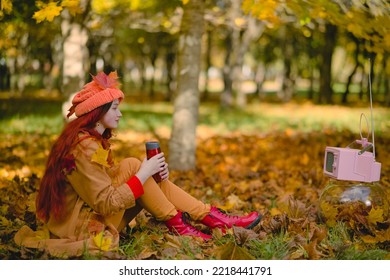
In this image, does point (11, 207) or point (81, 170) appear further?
point (11, 207)

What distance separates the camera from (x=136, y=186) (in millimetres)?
3672

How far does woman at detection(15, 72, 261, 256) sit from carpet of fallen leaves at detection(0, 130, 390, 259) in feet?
0.54

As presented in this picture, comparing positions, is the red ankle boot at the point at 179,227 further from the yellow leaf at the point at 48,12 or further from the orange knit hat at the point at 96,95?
the yellow leaf at the point at 48,12

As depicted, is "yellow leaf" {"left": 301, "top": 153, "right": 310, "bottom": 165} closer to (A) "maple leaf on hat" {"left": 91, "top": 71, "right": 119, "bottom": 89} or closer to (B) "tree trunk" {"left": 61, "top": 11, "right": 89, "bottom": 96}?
(B) "tree trunk" {"left": 61, "top": 11, "right": 89, "bottom": 96}

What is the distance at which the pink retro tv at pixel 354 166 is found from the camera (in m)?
4.24

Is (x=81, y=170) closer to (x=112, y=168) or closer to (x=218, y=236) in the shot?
(x=112, y=168)

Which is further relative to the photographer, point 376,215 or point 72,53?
point 72,53

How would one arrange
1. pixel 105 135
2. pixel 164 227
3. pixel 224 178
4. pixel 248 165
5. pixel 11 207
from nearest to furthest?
pixel 105 135, pixel 164 227, pixel 11 207, pixel 224 178, pixel 248 165

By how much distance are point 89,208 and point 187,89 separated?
3235 millimetres

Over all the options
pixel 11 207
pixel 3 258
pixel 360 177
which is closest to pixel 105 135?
pixel 3 258

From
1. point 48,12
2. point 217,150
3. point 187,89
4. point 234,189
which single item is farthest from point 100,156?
point 217,150

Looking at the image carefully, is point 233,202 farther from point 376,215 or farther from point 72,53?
point 72,53

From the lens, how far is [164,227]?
419cm

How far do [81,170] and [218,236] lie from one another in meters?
1.08
